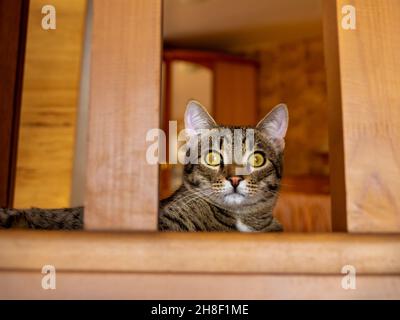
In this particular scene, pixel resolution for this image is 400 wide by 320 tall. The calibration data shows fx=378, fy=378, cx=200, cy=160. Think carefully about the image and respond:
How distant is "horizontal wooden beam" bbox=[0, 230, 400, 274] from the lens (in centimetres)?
57

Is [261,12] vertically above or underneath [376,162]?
above

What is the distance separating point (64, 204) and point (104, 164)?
5.25 feet

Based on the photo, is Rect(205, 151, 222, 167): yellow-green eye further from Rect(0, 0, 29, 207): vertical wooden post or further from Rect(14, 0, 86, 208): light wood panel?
Rect(14, 0, 86, 208): light wood panel

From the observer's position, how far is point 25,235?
579mm

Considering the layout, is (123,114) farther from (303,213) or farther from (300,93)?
(300,93)

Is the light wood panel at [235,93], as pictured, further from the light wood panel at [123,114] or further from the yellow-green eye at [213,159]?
the light wood panel at [123,114]

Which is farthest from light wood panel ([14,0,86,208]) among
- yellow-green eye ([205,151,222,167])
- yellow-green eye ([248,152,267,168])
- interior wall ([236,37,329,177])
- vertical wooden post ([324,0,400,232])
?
interior wall ([236,37,329,177])

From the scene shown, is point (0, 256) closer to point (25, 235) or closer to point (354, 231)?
point (25, 235)

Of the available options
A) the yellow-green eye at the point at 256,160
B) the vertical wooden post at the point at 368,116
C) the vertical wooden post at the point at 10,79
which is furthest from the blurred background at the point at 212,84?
the vertical wooden post at the point at 368,116

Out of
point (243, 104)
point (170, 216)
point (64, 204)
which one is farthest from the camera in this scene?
point (243, 104)

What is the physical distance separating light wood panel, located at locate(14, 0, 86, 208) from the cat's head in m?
1.04

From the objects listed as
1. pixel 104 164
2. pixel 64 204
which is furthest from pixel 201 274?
pixel 64 204

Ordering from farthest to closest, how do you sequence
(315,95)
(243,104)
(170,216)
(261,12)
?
(243,104) → (315,95) → (261,12) → (170,216)

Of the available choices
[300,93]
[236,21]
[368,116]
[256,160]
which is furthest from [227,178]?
[300,93]
